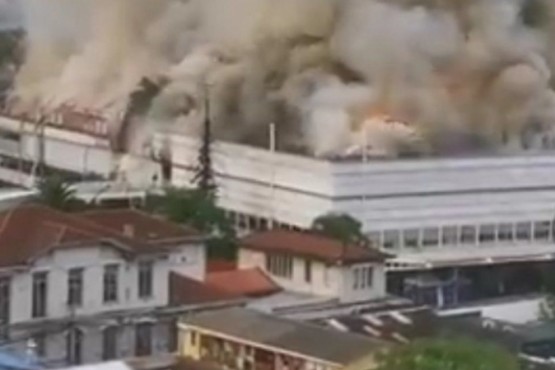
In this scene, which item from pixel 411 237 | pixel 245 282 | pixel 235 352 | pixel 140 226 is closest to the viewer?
pixel 235 352

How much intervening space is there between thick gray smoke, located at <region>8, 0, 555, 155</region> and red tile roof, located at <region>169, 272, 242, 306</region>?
1321 centimetres

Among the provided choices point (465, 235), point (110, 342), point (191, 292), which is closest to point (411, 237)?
point (465, 235)

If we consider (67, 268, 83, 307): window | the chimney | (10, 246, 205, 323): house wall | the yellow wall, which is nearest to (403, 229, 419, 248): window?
the chimney

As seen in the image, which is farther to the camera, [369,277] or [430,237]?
[430,237]

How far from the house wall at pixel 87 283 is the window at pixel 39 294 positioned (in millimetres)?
44

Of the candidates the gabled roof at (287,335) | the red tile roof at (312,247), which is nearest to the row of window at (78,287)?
the gabled roof at (287,335)

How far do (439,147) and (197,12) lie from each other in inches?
387

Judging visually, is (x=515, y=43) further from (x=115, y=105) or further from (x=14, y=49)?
(x=14, y=49)

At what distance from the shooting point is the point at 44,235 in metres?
23.4

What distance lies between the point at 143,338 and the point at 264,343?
8.08 ft

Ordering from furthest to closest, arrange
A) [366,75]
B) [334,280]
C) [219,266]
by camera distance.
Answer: [366,75] → [219,266] → [334,280]

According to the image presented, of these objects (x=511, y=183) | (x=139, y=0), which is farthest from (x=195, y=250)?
(x=139, y=0)

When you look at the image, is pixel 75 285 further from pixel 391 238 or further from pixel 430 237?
pixel 430 237

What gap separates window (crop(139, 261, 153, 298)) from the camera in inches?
941
